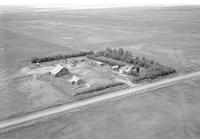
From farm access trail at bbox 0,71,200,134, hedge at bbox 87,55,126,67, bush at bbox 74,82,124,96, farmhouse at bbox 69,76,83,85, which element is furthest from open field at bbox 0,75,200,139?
hedge at bbox 87,55,126,67

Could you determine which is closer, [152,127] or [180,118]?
[152,127]

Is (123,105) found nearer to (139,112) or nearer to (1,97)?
(139,112)

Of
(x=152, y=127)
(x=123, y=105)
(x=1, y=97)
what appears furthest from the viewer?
(x=1, y=97)

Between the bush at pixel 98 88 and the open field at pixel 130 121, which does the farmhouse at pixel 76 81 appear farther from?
the open field at pixel 130 121

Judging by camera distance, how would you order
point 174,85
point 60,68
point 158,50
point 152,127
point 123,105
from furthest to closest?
point 158,50, point 60,68, point 174,85, point 123,105, point 152,127

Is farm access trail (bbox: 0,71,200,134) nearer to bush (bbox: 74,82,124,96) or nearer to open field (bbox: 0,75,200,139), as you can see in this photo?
open field (bbox: 0,75,200,139)

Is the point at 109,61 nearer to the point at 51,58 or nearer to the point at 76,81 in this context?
the point at 76,81

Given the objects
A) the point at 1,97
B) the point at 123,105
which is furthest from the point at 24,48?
the point at 123,105
